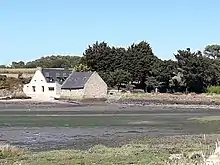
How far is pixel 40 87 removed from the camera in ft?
312

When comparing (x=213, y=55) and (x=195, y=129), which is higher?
(x=213, y=55)

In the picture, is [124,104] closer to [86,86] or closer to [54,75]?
[86,86]

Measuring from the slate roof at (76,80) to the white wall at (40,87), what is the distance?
2739 mm

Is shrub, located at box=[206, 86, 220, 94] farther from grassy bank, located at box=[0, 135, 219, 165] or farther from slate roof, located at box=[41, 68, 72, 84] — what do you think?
grassy bank, located at box=[0, 135, 219, 165]

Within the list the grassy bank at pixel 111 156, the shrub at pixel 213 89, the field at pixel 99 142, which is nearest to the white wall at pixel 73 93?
the shrub at pixel 213 89

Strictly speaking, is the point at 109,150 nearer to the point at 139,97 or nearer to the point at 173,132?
the point at 173,132

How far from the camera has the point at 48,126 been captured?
4106 cm

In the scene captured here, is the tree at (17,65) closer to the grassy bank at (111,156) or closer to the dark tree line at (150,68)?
the dark tree line at (150,68)

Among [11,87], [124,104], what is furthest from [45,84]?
[124,104]

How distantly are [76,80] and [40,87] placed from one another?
9.06 metres

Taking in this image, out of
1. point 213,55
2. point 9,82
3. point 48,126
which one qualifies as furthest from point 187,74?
point 213,55

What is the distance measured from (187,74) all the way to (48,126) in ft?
154

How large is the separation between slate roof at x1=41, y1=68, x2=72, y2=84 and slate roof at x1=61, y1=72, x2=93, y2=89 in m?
4.55

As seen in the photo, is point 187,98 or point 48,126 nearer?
point 48,126
